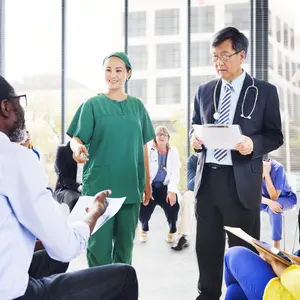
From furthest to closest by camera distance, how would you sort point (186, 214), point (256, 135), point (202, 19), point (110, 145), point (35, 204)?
point (202, 19)
point (186, 214)
point (110, 145)
point (256, 135)
point (35, 204)

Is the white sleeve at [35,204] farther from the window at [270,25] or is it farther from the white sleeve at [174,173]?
the window at [270,25]

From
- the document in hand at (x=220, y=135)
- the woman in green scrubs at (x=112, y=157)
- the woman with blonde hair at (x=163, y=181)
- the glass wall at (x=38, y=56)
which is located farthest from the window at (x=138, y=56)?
the document in hand at (x=220, y=135)

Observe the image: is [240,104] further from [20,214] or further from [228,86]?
[20,214]

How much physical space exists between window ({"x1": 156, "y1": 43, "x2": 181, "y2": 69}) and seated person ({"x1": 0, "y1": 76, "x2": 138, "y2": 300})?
4519 millimetres

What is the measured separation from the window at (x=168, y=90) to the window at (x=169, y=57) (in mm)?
194

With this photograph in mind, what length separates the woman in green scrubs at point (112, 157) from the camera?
2043 mm

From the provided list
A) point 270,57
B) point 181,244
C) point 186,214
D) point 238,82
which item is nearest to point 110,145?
point 238,82

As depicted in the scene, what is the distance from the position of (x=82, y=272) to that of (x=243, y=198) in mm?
927

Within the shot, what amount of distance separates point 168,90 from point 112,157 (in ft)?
11.7

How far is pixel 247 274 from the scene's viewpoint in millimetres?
1469

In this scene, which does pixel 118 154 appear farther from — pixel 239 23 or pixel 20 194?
pixel 239 23

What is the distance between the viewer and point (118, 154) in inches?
80.7

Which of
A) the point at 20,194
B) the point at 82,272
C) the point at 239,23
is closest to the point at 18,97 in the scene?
the point at 20,194

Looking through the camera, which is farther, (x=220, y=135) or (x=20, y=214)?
(x=220, y=135)
